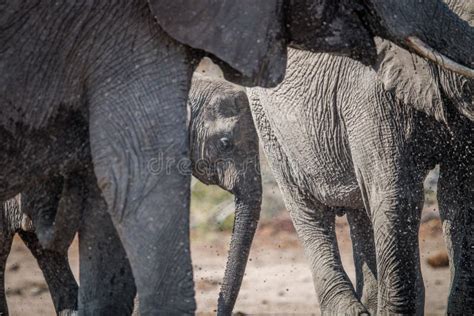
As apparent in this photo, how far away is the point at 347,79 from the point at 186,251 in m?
1.94

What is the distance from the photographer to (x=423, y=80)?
17.5 ft

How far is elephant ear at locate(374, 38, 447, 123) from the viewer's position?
5.30 m

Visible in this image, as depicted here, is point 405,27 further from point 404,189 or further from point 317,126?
point 317,126

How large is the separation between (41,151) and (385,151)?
186cm

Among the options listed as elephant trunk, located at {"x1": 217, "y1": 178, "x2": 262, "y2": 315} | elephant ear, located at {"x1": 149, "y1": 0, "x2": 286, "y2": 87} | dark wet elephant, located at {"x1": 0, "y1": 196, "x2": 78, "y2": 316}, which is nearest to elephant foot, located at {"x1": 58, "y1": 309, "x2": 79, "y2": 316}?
dark wet elephant, located at {"x1": 0, "y1": 196, "x2": 78, "y2": 316}

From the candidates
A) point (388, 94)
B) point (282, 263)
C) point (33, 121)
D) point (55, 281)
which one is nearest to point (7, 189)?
point (33, 121)

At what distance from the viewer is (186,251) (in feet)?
13.4

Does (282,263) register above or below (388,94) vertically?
above

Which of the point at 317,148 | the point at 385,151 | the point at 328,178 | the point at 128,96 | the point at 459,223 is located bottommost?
the point at 128,96

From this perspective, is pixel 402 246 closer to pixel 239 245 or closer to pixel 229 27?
pixel 239 245

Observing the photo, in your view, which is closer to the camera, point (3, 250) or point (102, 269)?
point (102, 269)

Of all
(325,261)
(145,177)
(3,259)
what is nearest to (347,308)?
(325,261)

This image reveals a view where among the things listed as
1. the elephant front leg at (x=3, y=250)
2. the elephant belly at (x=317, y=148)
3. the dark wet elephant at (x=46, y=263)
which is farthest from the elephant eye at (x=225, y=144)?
the elephant front leg at (x=3, y=250)

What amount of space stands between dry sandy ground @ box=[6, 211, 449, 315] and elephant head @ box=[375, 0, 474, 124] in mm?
2676
